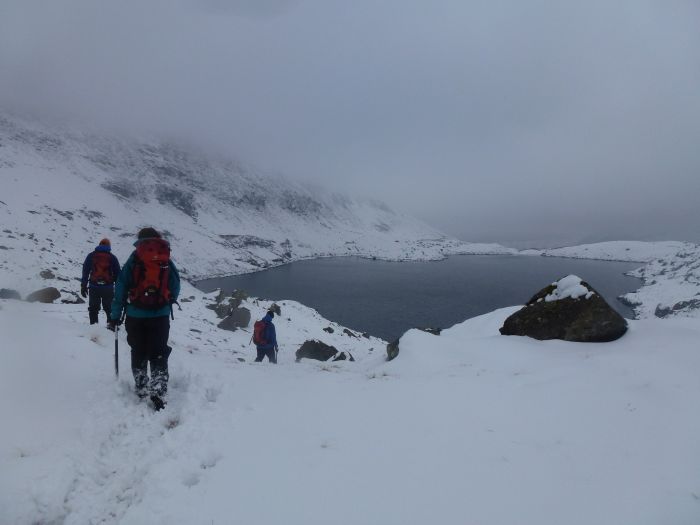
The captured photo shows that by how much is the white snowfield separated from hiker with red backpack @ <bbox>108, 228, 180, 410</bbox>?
447 mm

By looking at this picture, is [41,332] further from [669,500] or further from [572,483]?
[669,500]

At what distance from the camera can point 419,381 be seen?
7.56 metres

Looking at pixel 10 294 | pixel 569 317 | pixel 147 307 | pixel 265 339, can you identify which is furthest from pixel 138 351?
pixel 10 294

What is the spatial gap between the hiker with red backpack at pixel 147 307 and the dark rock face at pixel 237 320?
20395 mm

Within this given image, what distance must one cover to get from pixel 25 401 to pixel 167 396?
73.2 inches

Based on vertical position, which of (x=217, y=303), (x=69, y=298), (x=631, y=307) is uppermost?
(x=69, y=298)

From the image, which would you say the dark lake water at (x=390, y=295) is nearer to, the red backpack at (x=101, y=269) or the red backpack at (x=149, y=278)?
the red backpack at (x=101, y=269)

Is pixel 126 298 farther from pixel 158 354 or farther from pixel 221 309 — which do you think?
pixel 221 309

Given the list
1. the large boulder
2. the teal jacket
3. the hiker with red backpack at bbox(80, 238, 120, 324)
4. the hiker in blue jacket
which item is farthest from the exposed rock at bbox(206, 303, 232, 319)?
the teal jacket

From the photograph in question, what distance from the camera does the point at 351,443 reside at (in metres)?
4.64

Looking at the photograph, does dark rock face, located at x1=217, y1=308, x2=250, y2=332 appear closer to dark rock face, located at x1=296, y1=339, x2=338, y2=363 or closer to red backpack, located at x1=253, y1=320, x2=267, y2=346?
dark rock face, located at x1=296, y1=339, x2=338, y2=363

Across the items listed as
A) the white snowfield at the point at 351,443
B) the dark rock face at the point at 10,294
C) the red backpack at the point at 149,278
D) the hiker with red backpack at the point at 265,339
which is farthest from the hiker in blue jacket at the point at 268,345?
the dark rock face at the point at 10,294

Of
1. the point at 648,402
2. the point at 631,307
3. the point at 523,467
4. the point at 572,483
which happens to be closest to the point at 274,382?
the point at 523,467

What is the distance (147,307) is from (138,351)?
792 millimetres
